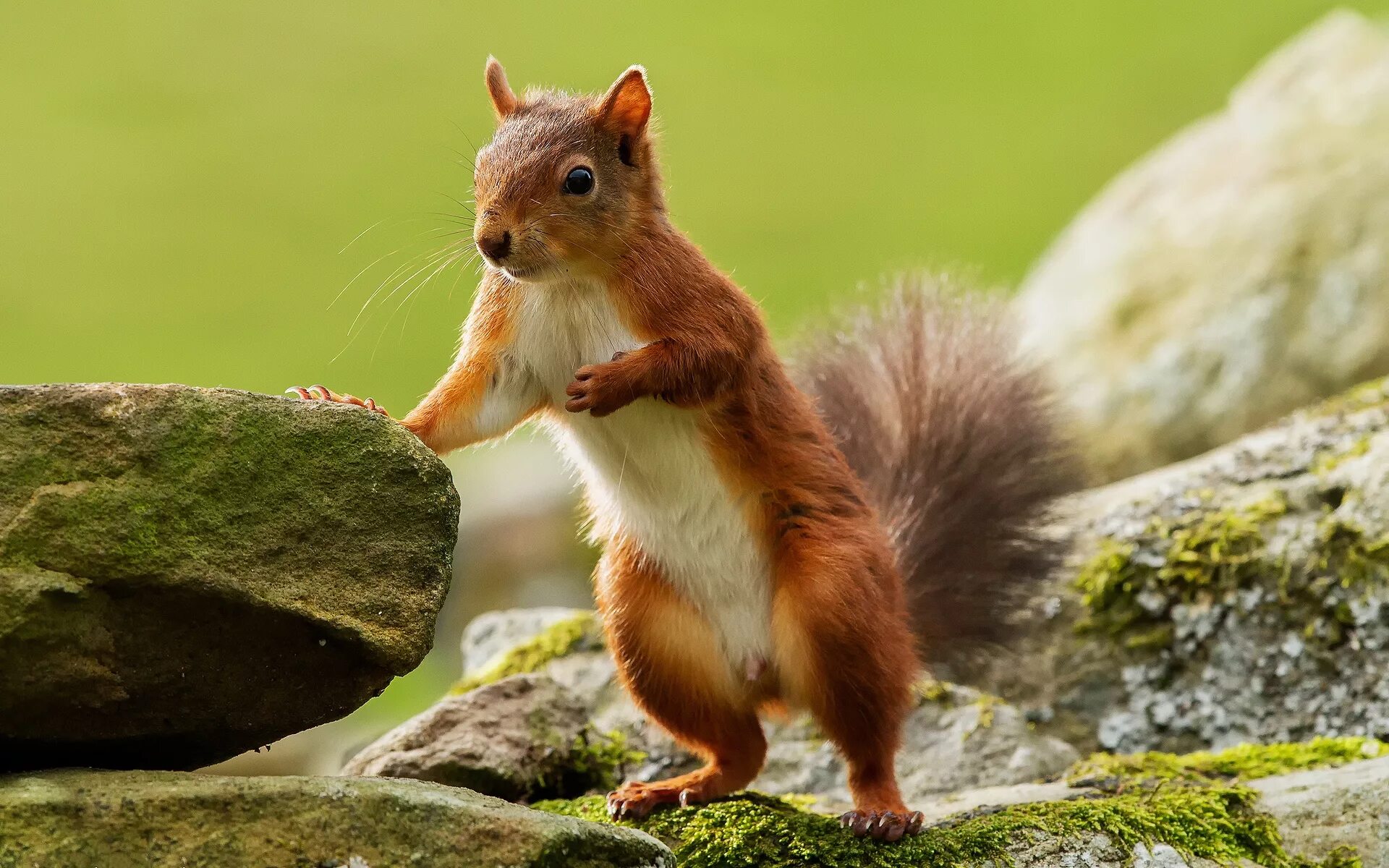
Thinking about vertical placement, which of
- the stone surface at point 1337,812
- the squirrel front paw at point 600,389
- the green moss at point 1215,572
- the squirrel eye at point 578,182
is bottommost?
the stone surface at point 1337,812

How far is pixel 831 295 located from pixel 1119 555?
1323mm

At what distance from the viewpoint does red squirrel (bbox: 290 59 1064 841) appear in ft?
11.1

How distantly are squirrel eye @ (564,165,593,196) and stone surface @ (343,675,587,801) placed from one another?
1.44 meters

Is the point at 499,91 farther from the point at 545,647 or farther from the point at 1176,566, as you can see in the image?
the point at 1176,566

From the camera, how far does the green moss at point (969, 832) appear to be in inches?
127

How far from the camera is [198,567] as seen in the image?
249cm

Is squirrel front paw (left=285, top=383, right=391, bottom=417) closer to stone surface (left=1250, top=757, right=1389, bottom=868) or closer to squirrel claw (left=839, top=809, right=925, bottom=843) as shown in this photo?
squirrel claw (left=839, top=809, right=925, bottom=843)

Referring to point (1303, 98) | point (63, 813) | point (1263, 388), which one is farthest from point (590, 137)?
point (1303, 98)

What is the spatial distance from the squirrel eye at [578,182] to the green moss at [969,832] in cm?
150

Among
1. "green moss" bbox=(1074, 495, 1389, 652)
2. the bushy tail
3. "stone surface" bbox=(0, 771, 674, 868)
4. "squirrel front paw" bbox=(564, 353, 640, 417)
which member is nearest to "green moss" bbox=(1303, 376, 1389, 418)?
"green moss" bbox=(1074, 495, 1389, 652)

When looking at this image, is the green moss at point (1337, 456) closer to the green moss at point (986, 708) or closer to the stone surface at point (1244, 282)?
the stone surface at point (1244, 282)

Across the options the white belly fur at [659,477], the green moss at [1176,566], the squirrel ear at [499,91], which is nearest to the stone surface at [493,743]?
the white belly fur at [659,477]

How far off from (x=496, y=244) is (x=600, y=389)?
0.41 m

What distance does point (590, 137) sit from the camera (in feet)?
11.5
